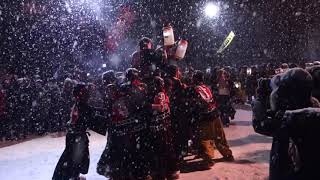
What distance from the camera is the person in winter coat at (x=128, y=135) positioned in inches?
267

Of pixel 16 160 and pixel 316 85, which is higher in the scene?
pixel 316 85

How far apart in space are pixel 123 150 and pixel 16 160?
346cm

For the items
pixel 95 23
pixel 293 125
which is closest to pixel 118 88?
pixel 293 125

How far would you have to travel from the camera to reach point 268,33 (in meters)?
33.9

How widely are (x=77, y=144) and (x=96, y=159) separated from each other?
2929 mm

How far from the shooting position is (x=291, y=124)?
2.88 m

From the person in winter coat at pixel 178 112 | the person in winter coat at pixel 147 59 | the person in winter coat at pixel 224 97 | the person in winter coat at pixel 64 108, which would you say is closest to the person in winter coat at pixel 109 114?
the person in winter coat at pixel 147 59

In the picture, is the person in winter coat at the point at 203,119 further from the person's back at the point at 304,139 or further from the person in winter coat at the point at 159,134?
the person's back at the point at 304,139

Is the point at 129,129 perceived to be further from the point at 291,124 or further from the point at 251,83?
the point at 251,83

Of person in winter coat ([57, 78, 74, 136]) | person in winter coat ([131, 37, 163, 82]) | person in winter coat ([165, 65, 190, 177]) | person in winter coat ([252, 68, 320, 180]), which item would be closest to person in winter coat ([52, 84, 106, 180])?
person in winter coat ([131, 37, 163, 82])

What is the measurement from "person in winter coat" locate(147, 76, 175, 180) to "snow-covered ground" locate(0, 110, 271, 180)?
61 cm

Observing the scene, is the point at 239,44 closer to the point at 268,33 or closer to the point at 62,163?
the point at 268,33

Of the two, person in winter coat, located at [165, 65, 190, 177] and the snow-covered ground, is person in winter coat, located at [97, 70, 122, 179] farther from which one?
person in winter coat, located at [165, 65, 190, 177]

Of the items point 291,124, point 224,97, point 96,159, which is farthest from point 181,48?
point 291,124
